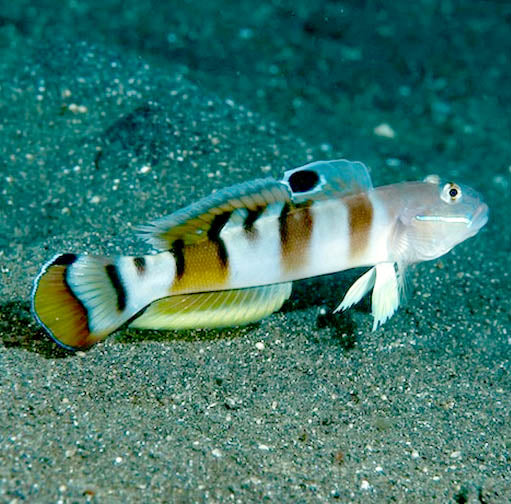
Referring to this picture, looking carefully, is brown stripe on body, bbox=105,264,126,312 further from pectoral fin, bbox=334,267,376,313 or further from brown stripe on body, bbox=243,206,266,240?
pectoral fin, bbox=334,267,376,313

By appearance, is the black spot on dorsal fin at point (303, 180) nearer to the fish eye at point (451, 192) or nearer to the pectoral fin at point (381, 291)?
the pectoral fin at point (381, 291)

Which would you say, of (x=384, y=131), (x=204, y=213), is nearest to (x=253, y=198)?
(x=204, y=213)

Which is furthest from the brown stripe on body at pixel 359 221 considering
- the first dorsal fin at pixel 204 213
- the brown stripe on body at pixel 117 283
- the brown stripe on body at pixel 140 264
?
the brown stripe on body at pixel 117 283

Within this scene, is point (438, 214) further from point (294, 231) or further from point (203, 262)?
point (203, 262)

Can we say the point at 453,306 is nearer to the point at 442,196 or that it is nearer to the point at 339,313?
the point at 339,313

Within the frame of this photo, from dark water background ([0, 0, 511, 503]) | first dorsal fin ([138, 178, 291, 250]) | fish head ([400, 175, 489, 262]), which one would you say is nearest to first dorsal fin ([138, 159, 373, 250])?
first dorsal fin ([138, 178, 291, 250])
